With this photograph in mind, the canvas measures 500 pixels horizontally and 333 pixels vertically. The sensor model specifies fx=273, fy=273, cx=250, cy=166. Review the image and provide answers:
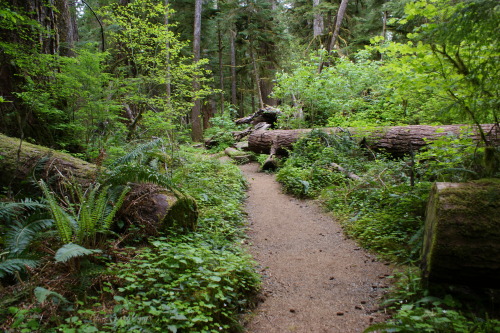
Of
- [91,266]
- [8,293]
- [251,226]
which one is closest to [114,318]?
[91,266]

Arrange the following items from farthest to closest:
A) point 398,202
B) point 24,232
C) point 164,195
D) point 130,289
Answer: point 398,202, point 164,195, point 24,232, point 130,289

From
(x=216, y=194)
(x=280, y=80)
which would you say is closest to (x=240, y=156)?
(x=280, y=80)

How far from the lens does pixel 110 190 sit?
3.69 metres

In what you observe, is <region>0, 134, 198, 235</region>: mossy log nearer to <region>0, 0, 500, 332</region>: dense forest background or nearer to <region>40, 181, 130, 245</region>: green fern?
<region>0, 0, 500, 332</region>: dense forest background

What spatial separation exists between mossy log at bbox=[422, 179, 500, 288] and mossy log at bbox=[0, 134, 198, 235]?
3.29m

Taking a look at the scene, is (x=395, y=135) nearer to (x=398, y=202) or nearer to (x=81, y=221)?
(x=398, y=202)

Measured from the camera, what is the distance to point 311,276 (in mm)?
3873

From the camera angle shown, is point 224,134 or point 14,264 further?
point 224,134

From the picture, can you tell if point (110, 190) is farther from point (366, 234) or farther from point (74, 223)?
point (366, 234)

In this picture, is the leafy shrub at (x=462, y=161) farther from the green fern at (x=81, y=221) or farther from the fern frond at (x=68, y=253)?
the green fern at (x=81, y=221)

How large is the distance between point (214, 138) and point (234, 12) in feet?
29.5

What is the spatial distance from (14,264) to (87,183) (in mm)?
1861

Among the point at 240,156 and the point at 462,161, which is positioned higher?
the point at 462,161

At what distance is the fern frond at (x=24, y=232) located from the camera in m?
2.64
